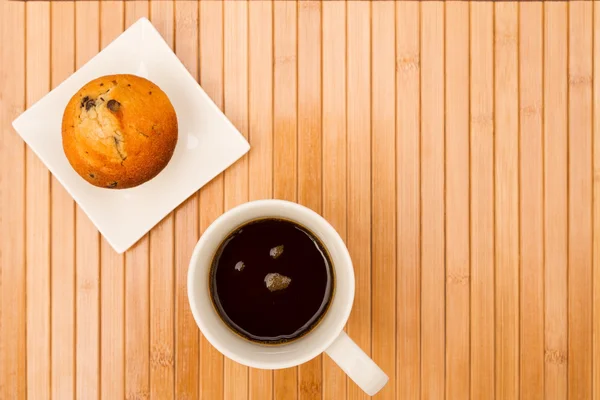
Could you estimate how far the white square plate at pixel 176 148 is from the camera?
52 cm

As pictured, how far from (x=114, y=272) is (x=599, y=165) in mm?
579

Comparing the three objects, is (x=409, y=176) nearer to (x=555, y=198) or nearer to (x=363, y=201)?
(x=363, y=201)

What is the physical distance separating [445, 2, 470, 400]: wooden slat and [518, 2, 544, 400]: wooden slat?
0.07 m

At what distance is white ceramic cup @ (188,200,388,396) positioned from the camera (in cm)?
40

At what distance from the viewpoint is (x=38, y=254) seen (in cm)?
55

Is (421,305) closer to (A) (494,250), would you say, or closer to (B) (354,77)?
(A) (494,250)

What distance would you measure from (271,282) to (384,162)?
0.20 m

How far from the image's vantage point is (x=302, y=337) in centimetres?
44

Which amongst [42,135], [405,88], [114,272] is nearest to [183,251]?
[114,272]

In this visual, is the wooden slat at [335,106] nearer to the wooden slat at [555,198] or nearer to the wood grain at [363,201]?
the wood grain at [363,201]

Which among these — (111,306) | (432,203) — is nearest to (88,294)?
(111,306)

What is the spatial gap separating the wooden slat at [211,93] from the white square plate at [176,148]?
0.03 m

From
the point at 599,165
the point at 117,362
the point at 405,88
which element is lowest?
the point at 117,362

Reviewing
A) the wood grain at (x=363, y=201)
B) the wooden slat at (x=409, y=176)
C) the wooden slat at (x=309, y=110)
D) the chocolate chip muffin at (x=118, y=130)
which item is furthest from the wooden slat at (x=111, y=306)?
the wooden slat at (x=409, y=176)
